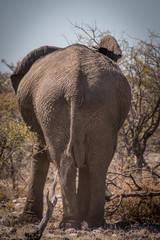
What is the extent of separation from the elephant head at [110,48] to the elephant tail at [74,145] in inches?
46.2

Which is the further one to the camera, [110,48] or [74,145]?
[110,48]

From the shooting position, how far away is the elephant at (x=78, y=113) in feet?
9.10

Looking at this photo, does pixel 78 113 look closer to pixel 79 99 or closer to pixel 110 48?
pixel 79 99

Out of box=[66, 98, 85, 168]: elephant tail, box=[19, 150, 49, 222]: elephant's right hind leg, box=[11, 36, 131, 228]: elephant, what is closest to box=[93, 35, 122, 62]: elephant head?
box=[11, 36, 131, 228]: elephant

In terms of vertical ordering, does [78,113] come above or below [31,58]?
below

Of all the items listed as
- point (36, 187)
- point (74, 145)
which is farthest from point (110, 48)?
point (36, 187)

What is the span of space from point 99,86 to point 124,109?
1.83ft

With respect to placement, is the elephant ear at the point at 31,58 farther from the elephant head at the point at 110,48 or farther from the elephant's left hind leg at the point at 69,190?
the elephant's left hind leg at the point at 69,190

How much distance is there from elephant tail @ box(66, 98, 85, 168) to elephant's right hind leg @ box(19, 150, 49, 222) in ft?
3.01

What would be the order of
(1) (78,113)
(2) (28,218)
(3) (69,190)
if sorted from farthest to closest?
1. (2) (28,218)
2. (3) (69,190)
3. (1) (78,113)

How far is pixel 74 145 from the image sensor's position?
9.32 feet

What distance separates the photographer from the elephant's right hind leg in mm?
3688

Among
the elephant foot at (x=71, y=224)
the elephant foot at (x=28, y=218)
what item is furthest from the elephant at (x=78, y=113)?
the elephant foot at (x=28, y=218)

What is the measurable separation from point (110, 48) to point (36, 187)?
7.25ft
